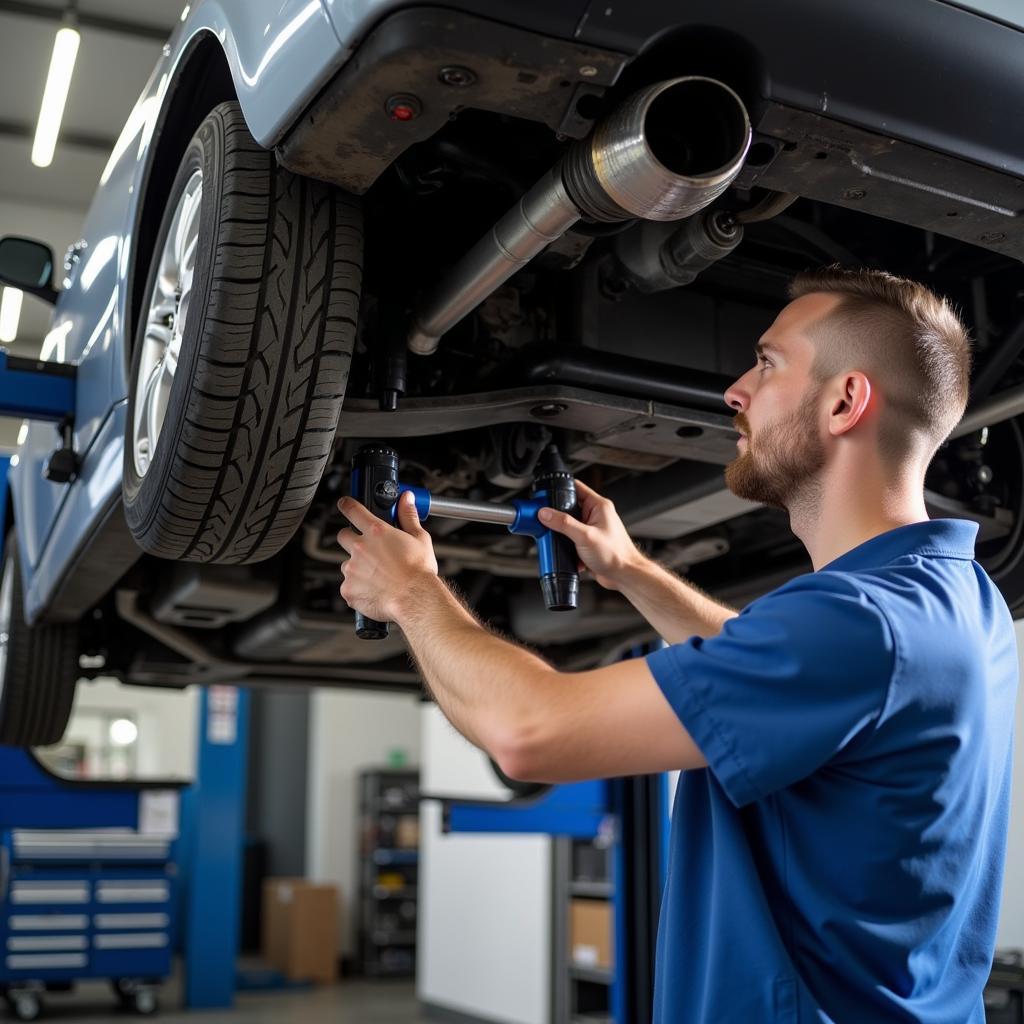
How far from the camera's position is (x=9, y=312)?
9.33 m

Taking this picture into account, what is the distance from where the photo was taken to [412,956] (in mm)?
11648

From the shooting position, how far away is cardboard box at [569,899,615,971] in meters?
6.88

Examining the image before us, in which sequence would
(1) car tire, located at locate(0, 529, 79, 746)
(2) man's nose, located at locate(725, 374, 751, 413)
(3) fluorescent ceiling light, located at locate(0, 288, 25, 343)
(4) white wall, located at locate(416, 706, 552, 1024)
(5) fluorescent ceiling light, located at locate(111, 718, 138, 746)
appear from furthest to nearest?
(5) fluorescent ceiling light, located at locate(111, 718, 138, 746) → (3) fluorescent ceiling light, located at locate(0, 288, 25, 343) → (4) white wall, located at locate(416, 706, 552, 1024) → (1) car tire, located at locate(0, 529, 79, 746) → (2) man's nose, located at locate(725, 374, 751, 413)

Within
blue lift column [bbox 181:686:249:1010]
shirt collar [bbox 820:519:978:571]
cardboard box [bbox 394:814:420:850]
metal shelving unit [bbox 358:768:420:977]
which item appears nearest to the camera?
shirt collar [bbox 820:519:978:571]

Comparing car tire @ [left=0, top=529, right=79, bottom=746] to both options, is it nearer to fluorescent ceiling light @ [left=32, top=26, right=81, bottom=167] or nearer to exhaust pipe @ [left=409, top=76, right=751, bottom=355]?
exhaust pipe @ [left=409, top=76, right=751, bottom=355]

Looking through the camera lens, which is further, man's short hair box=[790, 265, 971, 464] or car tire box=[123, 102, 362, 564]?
car tire box=[123, 102, 362, 564]

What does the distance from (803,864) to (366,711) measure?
38.8 ft

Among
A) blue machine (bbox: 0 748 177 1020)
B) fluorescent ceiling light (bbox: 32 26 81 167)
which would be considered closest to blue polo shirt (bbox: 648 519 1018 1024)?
fluorescent ceiling light (bbox: 32 26 81 167)

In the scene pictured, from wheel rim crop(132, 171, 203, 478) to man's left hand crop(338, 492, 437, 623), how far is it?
1.20 ft

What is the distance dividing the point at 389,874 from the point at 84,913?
3.90 meters

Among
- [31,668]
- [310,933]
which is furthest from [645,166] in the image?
[310,933]

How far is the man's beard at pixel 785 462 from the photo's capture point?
1303 mm

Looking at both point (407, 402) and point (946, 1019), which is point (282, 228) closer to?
point (407, 402)

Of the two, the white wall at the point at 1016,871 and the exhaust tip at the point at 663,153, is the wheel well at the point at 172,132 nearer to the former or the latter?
the exhaust tip at the point at 663,153
